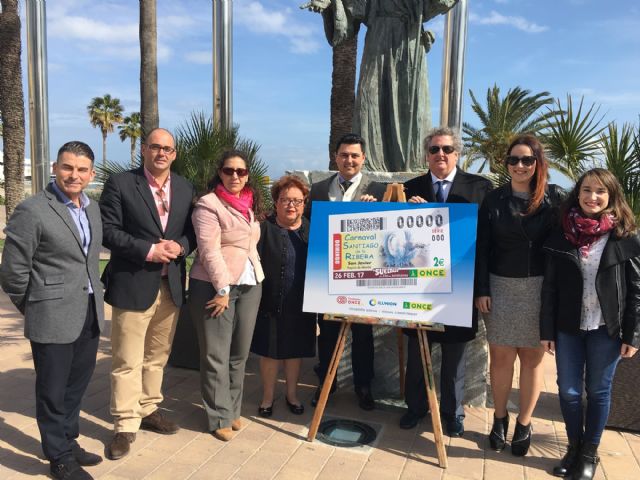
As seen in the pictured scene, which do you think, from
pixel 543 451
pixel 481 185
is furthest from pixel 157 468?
pixel 481 185

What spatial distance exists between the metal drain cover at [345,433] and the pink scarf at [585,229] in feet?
5.88

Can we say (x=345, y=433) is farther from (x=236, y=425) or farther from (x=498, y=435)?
(x=498, y=435)

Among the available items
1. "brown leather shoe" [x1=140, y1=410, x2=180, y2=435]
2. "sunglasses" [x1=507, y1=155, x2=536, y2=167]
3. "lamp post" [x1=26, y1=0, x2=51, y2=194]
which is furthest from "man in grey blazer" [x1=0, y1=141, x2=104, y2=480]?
"lamp post" [x1=26, y1=0, x2=51, y2=194]

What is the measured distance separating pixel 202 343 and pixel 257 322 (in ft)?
1.62

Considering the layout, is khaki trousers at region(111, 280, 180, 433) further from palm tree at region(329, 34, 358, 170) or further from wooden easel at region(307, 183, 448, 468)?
palm tree at region(329, 34, 358, 170)

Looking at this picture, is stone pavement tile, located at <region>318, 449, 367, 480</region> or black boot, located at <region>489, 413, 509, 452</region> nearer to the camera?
stone pavement tile, located at <region>318, 449, 367, 480</region>

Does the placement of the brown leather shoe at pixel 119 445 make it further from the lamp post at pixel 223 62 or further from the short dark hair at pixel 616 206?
the lamp post at pixel 223 62

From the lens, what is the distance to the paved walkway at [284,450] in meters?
2.96

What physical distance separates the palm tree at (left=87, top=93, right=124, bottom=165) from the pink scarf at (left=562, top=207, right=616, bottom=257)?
5181 centimetres

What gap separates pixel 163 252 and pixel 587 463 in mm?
2725

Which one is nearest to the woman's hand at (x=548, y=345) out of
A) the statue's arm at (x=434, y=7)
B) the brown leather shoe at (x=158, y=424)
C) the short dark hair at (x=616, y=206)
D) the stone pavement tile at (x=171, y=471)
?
the short dark hair at (x=616, y=206)

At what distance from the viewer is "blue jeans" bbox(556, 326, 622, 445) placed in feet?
9.20

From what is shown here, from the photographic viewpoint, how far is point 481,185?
3418 millimetres

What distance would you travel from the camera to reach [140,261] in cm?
301
